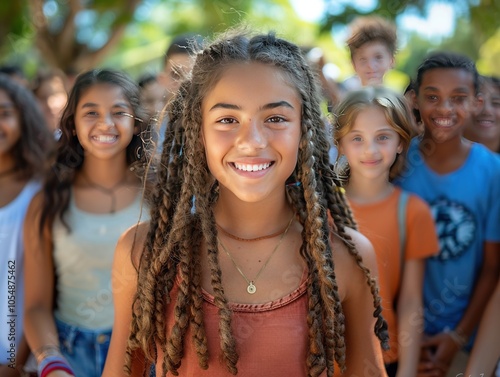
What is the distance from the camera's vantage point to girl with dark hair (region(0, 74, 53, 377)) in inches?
92.4

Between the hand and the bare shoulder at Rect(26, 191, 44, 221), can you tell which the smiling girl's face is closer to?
the hand

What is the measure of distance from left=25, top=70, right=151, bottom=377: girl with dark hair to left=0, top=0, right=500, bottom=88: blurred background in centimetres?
65

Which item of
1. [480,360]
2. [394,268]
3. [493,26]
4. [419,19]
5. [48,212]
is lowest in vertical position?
[480,360]

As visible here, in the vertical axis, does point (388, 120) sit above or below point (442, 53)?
below

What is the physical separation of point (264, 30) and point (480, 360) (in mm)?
1251

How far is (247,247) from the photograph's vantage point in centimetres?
183

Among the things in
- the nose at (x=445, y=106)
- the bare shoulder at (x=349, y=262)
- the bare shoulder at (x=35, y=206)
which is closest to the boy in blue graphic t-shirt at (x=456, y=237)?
the nose at (x=445, y=106)

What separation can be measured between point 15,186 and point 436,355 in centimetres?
186

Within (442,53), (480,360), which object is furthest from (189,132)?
(480,360)

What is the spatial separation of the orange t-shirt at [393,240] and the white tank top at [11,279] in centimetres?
135

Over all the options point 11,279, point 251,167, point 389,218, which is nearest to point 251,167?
point 251,167

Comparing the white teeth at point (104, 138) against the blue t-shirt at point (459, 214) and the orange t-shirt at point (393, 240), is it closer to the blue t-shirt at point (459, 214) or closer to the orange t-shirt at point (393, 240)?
the orange t-shirt at point (393, 240)

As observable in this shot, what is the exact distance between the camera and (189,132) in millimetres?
1811

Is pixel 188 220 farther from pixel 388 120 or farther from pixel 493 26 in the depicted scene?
pixel 493 26
